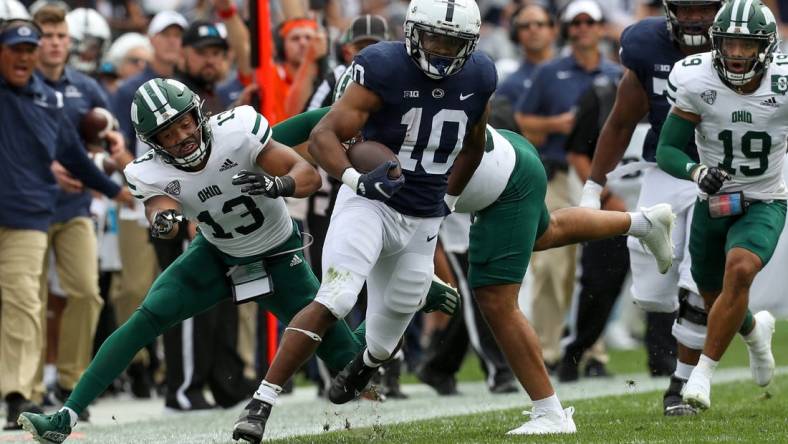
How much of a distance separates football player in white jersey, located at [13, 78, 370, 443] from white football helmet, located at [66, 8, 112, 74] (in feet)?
14.7

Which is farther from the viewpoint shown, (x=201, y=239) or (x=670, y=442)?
(x=201, y=239)

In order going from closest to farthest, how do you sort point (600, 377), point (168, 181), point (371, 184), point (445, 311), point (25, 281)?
1. point (371, 184)
2. point (168, 181)
3. point (445, 311)
4. point (25, 281)
5. point (600, 377)

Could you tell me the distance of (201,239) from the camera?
6391mm

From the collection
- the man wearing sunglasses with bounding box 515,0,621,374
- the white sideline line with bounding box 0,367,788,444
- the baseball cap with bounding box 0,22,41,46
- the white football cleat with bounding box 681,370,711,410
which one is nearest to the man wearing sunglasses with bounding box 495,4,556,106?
the man wearing sunglasses with bounding box 515,0,621,374

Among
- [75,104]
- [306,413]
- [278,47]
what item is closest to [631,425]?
[306,413]

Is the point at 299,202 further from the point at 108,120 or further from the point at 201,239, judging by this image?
the point at 201,239

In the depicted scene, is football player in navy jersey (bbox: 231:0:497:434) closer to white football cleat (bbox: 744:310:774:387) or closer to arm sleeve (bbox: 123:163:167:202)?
arm sleeve (bbox: 123:163:167:202)

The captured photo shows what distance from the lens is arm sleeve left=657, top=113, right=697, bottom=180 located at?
260 inches

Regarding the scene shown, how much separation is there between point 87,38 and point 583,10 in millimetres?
3492

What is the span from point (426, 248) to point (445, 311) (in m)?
0.62

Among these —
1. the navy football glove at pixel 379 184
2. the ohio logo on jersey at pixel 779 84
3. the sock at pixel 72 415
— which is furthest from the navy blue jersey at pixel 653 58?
the sock at pixel 72 415

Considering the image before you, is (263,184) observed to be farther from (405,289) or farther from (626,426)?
(626,426)

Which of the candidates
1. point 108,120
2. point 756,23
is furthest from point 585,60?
point 756,23

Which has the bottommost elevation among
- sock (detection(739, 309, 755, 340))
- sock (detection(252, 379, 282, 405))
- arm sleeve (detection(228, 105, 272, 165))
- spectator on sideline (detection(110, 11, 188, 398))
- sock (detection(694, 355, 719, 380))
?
spectator on sideline (detection(110, 11, 188, 398))
